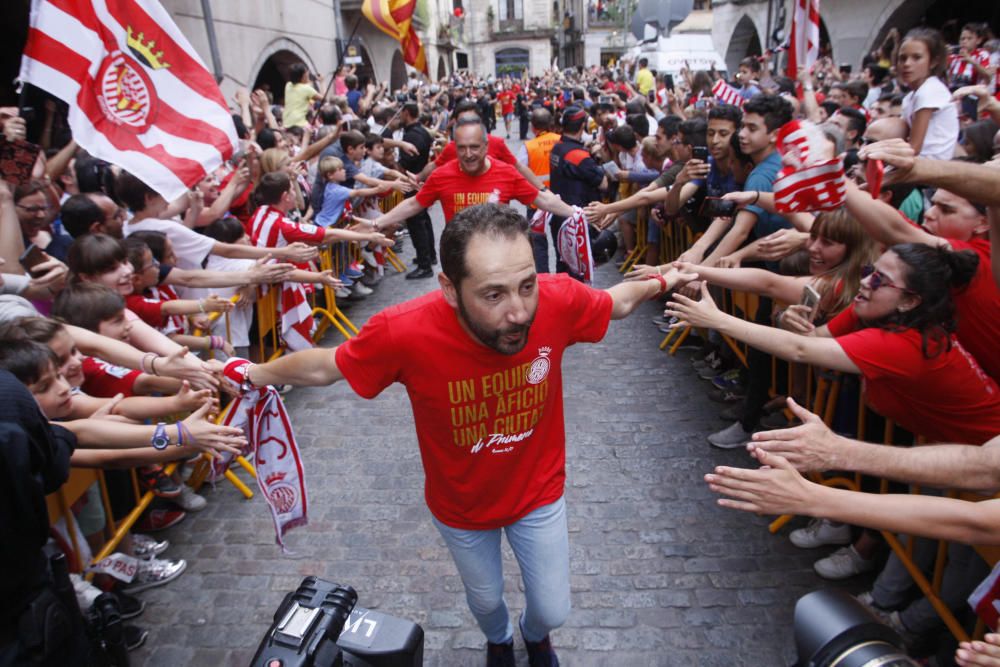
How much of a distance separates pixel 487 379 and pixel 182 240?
3669 mm

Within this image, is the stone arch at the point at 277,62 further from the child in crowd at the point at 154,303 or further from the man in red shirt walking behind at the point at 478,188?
the child in crowd at the point at 154,303

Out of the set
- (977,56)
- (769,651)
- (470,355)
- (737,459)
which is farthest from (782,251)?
(977,56)

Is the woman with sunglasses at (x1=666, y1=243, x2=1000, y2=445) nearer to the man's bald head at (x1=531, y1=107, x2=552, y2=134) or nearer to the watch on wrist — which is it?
the watch on wrist

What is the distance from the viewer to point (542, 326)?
8.47 feet

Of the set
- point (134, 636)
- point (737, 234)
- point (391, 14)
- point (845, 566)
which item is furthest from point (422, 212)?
point (845, 566)

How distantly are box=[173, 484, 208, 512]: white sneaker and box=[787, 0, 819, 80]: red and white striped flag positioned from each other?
6.62 metres

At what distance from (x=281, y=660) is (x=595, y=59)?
74.6 m

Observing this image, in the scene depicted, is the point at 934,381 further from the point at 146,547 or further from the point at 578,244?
the point at 146,547

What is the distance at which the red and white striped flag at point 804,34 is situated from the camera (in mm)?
6359

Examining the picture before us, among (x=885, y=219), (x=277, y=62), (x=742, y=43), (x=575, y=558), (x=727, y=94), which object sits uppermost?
(x=742, y=43)

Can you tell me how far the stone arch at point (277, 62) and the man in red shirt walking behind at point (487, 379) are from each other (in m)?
14.3

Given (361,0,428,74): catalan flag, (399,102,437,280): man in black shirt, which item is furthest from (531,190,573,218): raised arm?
(361,0,428,74): catalan flag

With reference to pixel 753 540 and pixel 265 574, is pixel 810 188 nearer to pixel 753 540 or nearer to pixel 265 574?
pixel 753 540

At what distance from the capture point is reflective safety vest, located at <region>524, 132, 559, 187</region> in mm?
8914
